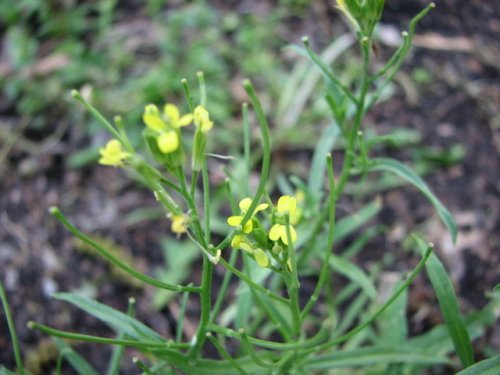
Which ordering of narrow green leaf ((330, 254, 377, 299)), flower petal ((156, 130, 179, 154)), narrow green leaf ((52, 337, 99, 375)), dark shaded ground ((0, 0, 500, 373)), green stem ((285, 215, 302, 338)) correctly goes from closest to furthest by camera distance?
flower petal ((156, 130, 179, 154))
green stem ((285, 215, 302, 338))
narrow green leaf ((52, 337, 99, 375))
narrow green leaf ((330, 254, 377, 299))
dark shaded ground ((0, 0, 500, 373))

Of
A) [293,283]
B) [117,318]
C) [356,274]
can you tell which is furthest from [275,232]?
[356,274]

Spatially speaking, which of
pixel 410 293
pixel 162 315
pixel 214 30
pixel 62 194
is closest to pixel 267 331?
pixel 162 315

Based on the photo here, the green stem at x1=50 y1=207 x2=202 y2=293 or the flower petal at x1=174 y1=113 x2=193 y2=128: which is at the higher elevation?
the flower petal at x1=174 y1=113 x2=193 y2=128

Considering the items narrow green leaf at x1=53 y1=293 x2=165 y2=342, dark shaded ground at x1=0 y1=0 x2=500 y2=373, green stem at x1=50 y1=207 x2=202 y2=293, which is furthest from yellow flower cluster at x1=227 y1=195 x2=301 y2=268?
dark shaded ground at x1=0 y1=0 x2=500 y2=373

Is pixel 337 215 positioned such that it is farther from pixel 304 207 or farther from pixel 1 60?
pixel 1 60

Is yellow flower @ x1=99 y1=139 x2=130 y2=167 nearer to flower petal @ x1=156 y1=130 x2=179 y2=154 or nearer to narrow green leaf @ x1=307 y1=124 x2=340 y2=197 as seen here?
flower petal @ x1=156 y1=130 x2=179 y2=154

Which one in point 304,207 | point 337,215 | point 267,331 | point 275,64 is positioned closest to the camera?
point 304,207

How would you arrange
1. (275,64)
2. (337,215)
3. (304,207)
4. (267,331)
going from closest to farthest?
(304,207) < (267,331) < (337,215) < (275,64)
